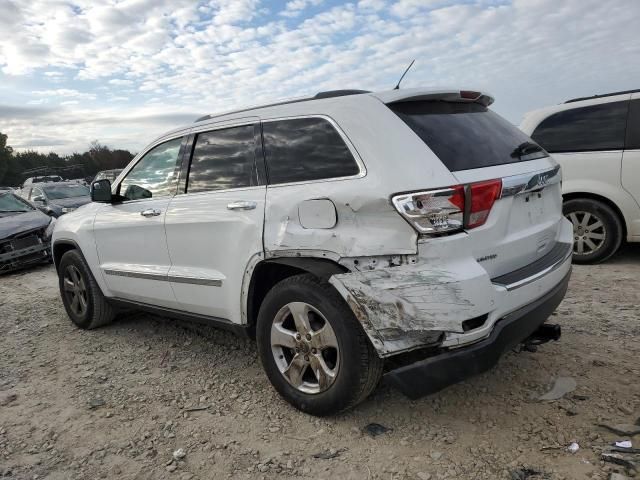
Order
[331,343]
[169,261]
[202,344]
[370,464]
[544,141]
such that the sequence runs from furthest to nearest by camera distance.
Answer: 1. [544,141]
2. [202,344]
3. [169,261]
4. [331,343]
5. [370,464]

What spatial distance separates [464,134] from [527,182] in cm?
42

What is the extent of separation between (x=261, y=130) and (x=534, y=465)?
7.84ft

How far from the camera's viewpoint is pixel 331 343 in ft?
8.85

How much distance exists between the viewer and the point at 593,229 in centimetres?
572

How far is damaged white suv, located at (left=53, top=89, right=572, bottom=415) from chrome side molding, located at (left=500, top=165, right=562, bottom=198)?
0.04 ft

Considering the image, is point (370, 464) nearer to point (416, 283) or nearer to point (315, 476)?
point (315, 476)

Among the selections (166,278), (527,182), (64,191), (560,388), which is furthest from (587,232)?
(64,191)

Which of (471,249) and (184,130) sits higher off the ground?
(184,130)

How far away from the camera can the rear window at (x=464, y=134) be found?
2.58 meters

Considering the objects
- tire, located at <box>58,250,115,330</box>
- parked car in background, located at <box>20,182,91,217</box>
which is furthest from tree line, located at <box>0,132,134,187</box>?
tire, located at <box>58,250,115,330</box>

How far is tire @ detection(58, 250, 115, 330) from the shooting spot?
4707 mm

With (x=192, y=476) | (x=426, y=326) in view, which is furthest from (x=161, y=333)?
(x=426, y=326)

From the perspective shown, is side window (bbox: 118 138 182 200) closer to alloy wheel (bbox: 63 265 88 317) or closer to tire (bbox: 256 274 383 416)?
alloy wheel (bbox: 63 265 88 317)

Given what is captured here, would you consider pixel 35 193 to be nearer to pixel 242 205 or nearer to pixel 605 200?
pixel 242 205
